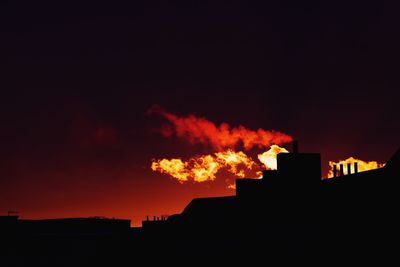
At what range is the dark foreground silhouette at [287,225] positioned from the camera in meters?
38.0

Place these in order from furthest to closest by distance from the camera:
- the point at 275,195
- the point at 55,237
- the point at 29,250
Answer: the point at 55,237 < the point at 29,250 < the point at 275,195

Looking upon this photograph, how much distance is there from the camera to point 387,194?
37.8 meters

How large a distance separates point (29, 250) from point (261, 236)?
121 ft

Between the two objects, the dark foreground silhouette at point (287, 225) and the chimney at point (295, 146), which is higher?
the chimney at point (295, 146)

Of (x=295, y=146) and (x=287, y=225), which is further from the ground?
(x=295, y=146)

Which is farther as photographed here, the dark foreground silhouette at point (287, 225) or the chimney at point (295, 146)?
the chimney at point (295, 146)

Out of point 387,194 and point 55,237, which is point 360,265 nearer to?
point 387,194

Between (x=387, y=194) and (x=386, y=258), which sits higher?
(x=387, y=194)

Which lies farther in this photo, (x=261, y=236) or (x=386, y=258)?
(x=261, y=236)

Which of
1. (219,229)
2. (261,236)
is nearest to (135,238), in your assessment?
(219,229)

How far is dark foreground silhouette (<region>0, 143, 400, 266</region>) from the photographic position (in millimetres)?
38000

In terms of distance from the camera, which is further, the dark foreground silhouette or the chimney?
the chimney

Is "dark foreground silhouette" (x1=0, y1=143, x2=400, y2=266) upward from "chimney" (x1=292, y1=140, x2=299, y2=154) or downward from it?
downward

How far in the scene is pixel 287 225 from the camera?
4359 cm
